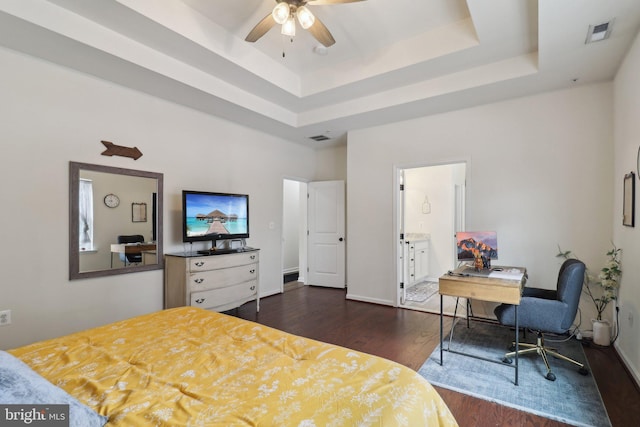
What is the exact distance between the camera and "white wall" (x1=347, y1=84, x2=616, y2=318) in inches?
128

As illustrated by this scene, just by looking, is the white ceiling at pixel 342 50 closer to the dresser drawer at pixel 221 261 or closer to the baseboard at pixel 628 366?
the dresser drawer at pixel 221 261

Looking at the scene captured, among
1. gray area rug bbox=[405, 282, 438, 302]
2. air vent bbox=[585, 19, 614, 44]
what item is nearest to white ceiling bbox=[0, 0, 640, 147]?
air vent bbox=[585, 19, 614, 44]

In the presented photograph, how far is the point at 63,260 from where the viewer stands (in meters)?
2.86

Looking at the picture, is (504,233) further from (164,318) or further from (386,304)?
(164,318)

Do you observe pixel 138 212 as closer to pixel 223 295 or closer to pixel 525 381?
pixel 223 295

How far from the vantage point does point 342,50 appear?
3.47m

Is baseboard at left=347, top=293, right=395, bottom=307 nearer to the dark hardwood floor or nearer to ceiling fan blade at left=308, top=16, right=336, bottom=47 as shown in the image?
the dark hardwood floor

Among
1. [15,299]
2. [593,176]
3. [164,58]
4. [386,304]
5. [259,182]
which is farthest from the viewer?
[259,182]

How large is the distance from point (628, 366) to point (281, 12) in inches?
156

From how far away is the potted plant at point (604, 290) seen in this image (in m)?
2.91

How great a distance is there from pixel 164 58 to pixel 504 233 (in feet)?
13.8

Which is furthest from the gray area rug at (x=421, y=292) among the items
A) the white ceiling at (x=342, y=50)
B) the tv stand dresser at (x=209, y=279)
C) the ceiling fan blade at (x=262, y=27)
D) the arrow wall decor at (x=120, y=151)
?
the arrow wall decor at (x=120, y=151)

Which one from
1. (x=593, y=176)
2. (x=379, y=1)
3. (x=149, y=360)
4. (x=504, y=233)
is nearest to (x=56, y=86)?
(x=149, y=360)

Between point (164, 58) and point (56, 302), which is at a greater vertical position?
point (164, 58)
